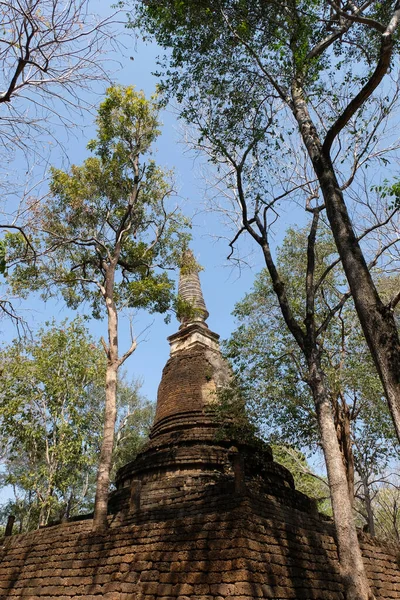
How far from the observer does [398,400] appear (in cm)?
426

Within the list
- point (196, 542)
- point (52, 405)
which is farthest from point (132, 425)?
point (196, 542)

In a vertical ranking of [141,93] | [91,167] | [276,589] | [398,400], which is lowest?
[276,589]

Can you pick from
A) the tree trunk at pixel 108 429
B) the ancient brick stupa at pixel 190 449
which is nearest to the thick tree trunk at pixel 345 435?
the ancient brick stupa at pixel 190 449

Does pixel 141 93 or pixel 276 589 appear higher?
pixel 141 93

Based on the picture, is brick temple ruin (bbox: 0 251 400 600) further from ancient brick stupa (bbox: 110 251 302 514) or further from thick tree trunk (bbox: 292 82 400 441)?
thick tree trunk (bbox: 292 82 400 441)

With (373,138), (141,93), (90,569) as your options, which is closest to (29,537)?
(90,569)

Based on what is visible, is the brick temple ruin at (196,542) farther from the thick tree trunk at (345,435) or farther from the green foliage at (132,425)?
the green foliage at (132,425)

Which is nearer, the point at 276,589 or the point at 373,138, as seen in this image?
the point at 276,589

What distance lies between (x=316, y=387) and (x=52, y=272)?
8.21 m

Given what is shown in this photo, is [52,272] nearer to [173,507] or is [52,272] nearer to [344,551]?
[173,507]

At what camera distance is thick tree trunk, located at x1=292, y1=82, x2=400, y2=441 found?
4.43m

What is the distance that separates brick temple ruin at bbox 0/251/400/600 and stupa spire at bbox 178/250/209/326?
3111 mm

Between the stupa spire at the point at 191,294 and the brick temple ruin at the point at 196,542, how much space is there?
3.11 metres

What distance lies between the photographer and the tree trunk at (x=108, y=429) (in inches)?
327
